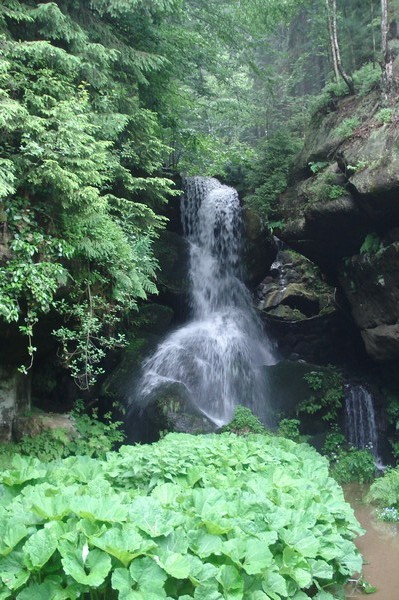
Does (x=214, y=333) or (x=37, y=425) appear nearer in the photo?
(x=37, y=425)

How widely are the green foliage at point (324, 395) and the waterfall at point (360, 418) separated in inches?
11.4

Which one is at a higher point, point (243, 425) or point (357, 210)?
point (357, 210)

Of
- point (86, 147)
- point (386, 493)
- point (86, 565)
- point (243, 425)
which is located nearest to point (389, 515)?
point (386, 493)

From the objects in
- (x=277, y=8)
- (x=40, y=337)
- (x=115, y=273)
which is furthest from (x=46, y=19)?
(x=277, y=8)

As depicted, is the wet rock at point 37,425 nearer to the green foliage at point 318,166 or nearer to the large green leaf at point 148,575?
the large green leaf at point 148,575

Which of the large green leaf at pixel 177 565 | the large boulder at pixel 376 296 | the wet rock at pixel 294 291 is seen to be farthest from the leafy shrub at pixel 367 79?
the large green leaf at pixel 177 565

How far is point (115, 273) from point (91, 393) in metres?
4.54

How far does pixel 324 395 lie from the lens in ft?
41.1

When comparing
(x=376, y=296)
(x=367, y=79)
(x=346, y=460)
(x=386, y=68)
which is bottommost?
(x=346, y=460)

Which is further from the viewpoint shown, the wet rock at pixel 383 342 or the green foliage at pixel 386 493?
the wet rock at pixel 383 342

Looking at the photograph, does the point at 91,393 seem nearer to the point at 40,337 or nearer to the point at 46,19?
the point at 40,337

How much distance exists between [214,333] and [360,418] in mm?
4454

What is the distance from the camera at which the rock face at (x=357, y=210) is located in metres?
10.2

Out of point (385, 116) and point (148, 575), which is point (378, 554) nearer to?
point (148, 575)
